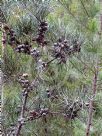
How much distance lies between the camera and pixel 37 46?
95.7 inches

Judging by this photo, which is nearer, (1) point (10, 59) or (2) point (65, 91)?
(1) point (10, 59)

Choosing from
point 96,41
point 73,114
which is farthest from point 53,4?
point 73,114

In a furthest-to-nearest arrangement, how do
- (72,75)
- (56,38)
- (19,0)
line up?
(72,75) → (56,38) → (19,0)

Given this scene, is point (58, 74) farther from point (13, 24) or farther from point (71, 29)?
point (13, 24)

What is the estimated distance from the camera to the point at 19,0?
229 cm

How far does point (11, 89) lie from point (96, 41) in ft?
2.59

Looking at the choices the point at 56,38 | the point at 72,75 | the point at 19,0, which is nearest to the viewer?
the point at 19,0

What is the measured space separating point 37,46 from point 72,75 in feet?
1.84

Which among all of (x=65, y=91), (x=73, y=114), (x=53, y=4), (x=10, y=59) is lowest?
(x=73, y=114)

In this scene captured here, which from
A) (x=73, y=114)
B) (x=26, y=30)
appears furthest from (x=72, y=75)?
(x=26, y=30)

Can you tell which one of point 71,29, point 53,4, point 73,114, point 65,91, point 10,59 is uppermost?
point 53,4

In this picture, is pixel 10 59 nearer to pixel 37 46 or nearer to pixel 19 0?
pixel 37 46

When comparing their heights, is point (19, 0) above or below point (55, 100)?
above

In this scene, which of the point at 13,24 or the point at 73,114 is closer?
the point at 13,24
